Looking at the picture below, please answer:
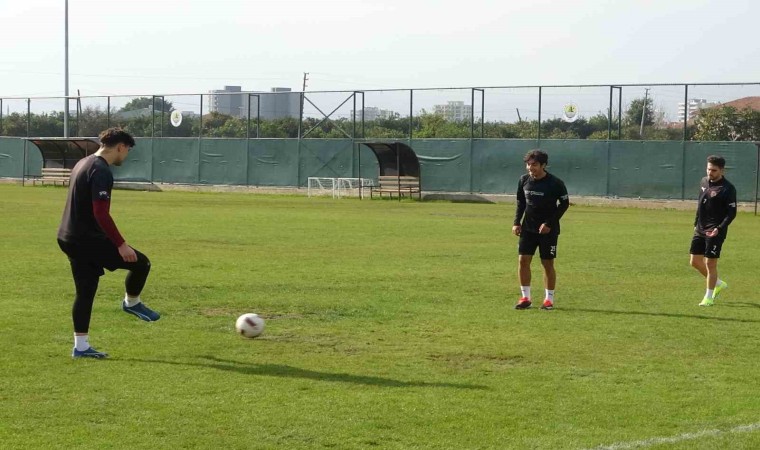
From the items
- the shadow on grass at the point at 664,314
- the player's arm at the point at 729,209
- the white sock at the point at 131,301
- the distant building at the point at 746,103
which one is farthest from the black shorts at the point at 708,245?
the distant building at the point at 746,103

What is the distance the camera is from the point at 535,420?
736cm

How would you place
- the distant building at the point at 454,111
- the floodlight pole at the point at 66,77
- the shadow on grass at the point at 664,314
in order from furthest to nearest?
the floodlight pole at the point at 66,77, the distant building at the point at 454,111, the shadow on grass at the point at 664,314

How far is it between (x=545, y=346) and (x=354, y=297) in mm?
3709

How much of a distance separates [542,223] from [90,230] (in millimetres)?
5587

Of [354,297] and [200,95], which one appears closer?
[354,297]

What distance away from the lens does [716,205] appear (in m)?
13.6

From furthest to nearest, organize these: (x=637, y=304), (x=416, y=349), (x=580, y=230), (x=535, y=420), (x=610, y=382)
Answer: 1. (x=580, y=230)
2. (x=637, y=304)
3. (x=416, y=349)
4. (x=610, y=382)
5. (x=535, y=420)

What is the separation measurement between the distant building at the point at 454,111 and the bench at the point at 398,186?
3752 millimetres

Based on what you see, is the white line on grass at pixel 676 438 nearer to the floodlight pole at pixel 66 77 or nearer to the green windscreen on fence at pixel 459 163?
the green windscreen on fence at pixel 459 163

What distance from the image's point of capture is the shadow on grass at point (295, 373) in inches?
334

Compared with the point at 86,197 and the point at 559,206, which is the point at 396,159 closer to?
the point at 559,206

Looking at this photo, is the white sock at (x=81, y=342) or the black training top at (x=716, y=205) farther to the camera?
the black training top at (x=716, y=205)

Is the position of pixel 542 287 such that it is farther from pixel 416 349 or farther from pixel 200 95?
pixel 200 95

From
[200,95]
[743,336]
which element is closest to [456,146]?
[200,95]
